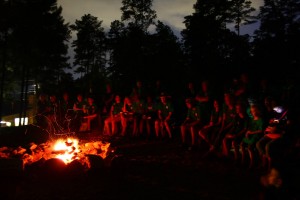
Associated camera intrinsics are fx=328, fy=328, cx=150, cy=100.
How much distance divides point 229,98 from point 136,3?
20.6 metres

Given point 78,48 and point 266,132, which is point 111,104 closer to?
point 266,132

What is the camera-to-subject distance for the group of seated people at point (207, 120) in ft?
23.1

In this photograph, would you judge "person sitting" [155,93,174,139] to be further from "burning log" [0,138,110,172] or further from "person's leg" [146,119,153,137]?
"burning log" [0,138,110,172]

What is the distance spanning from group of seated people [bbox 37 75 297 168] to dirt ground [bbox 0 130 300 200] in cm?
44

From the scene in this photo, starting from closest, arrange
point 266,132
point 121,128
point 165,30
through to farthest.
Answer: point 266,132, point 121,128, point 165,30

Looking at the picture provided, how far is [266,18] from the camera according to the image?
22.3 meters

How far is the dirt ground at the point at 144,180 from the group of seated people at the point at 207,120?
A: 0.44 m

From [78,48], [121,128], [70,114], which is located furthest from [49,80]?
[121,128]

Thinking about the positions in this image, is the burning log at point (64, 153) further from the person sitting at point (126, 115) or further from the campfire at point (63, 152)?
the person sitting at point (126, 115)

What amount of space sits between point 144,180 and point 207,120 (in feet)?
12.1

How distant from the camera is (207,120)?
9508mm

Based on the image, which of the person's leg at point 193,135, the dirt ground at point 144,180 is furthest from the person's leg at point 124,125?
the dirt ground at point 144,180

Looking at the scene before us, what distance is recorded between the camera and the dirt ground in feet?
18.2

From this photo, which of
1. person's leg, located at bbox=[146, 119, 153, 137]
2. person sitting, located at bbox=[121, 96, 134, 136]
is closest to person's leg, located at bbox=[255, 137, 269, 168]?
person's leg, located at bbox=[146, 119, 153, 137]
